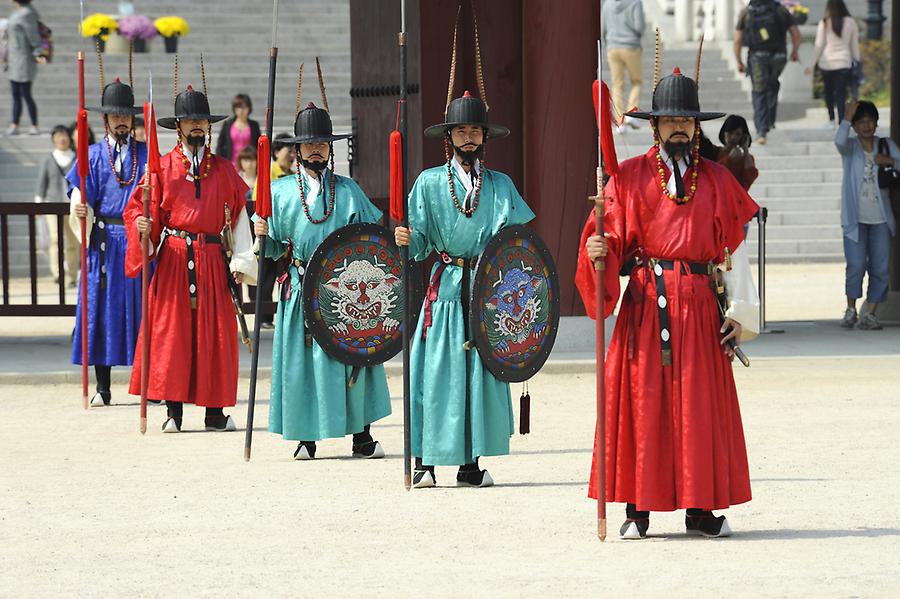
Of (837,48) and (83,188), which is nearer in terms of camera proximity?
(83,188)

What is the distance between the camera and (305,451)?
9.66 meters

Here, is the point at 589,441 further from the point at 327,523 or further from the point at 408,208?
the point at 327,523

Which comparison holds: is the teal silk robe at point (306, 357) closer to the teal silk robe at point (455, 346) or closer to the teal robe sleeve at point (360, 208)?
the teal robe sleeve at point (360, 208)

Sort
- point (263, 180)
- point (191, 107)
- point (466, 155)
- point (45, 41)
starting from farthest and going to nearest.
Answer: point (45, 41)
point (191, 107)
point (263, 180)
point (466, 155)

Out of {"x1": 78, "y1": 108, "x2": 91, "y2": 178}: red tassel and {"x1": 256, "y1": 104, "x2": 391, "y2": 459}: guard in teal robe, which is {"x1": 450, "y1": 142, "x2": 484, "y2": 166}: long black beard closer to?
{"x1": 256, "y1": 104, "x2": 391, "y2": 459}: guard in teal robe

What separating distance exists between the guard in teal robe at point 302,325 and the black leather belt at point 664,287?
2478mm

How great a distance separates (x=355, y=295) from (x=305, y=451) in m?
0.87

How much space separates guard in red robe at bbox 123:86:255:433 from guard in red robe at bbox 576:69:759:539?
3725 millimetres

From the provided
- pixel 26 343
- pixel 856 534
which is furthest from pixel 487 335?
pixel 26 343

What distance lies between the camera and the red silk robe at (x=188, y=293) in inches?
422

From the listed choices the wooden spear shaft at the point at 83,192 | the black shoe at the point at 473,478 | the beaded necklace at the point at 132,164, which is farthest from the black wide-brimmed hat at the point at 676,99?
the beaded necklace at the point at 132,164

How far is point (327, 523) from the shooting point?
7746 millimetres

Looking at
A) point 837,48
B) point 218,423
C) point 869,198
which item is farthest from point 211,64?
point 218,423

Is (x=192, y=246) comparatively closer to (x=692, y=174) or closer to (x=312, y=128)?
(x=312, y=128)
